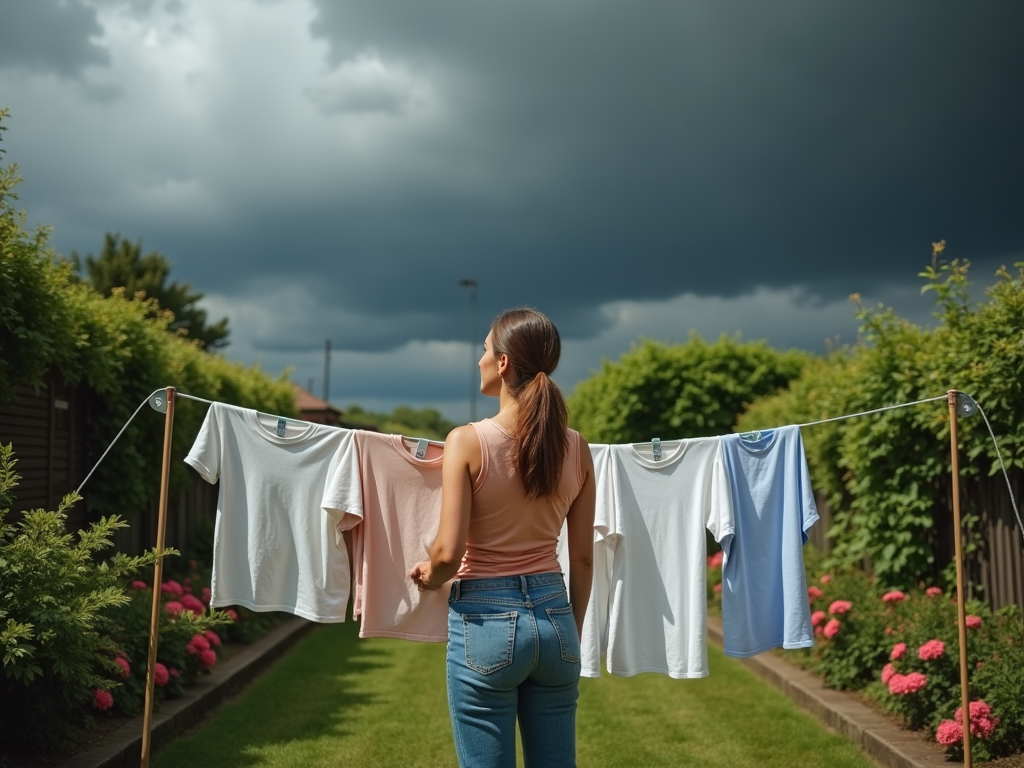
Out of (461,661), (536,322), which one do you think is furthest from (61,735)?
(536,322)

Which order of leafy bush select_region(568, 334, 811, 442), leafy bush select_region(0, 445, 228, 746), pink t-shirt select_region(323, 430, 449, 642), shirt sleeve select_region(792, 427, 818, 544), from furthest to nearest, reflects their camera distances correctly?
1. leafy bush select_region(568, 334, 811, 442)
2. shirt sleeve select_region(792, 427, 818, 544)
3. pink t-shirt select_region(323, 430, 449, 642)
4. leafy bush select_region(0, 445, 228, 746)

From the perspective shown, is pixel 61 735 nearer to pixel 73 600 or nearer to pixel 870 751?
pixel 73 600

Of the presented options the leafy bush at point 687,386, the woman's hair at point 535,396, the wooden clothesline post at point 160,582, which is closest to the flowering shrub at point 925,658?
the wooden clothesline post at point 160,582

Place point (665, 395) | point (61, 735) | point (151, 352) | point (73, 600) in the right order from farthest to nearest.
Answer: point (665, 395) < point (151, 352) < point (61, 735) < point (73, 600)

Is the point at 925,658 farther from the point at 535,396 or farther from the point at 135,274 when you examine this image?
the point at 135,274

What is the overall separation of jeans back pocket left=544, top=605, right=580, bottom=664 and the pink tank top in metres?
0.13

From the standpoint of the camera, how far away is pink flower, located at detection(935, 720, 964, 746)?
4.97m

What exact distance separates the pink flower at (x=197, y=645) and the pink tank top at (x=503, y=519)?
4971mm

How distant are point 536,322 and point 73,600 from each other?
7.91ft

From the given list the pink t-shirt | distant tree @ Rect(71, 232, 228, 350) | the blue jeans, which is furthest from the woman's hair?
distant tree @ Rect(71, 232, 228, 350)

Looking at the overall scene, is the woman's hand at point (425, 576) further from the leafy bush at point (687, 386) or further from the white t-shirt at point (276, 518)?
the leafy bush at point (687, 386)

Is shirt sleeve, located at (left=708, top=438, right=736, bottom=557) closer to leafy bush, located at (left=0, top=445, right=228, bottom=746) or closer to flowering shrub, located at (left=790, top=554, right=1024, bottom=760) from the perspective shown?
flowering shrub, located at (left=790, top=554, right=1024, bottom=760)

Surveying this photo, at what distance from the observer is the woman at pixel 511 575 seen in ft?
8.97

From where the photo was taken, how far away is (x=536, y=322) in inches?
116
